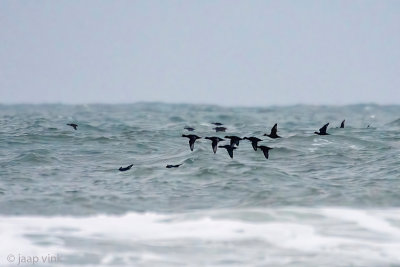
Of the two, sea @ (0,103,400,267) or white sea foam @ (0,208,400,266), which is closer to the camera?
white sea foam @ (0,208,400,266)

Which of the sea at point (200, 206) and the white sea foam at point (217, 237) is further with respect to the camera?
the sea at point (200, 206)

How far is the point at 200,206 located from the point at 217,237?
2797 millimetres

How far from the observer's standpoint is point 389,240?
647 inches

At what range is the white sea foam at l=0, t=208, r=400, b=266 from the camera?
15.2m

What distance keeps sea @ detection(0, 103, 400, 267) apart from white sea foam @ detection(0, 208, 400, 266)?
22 millimetres

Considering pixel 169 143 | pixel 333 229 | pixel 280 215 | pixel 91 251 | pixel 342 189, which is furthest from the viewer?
pixel 169 143

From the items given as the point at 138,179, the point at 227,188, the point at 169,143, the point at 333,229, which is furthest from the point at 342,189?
the point at 169,143

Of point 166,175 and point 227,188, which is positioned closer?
point 227,188

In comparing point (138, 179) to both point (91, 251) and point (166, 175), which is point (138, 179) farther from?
point (91, 251)

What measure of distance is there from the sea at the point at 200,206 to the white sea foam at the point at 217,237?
0.07 ft

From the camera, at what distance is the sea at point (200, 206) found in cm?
1552

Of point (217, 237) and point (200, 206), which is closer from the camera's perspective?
point (217, 237)

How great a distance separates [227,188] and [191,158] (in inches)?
212

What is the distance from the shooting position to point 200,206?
1930cm
